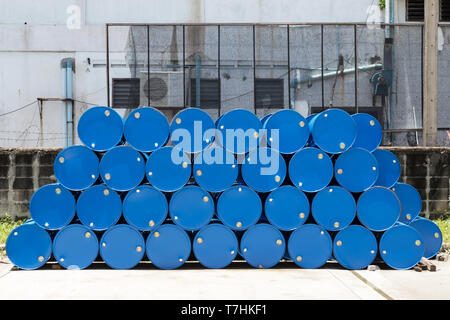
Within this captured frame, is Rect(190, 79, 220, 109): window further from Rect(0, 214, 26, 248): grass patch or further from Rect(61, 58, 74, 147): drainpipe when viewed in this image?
Rect(0, 214, 26, 248): grass patch

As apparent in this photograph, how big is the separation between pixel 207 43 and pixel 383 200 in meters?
7.36

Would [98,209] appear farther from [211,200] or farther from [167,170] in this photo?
[211,200]

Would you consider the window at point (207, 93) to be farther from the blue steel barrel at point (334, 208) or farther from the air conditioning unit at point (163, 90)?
the blue steel barrel at point (334, 208)

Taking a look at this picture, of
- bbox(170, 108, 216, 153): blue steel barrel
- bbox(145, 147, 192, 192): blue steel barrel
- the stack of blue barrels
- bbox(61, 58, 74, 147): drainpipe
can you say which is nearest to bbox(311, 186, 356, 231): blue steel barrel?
the stack of blue barrels

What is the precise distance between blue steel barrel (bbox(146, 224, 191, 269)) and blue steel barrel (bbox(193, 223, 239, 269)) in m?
0.15

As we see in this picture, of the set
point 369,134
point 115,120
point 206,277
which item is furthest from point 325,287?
point 115,120

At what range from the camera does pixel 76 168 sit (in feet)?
23.5

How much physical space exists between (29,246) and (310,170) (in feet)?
12.2

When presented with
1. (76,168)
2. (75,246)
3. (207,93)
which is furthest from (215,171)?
(207,93)

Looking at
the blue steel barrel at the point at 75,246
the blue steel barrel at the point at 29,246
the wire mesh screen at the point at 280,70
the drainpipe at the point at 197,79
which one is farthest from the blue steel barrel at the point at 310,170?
the drainpipe at the point at 197,79

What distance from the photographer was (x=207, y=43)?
13359mm

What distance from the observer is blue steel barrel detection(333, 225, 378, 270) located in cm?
719

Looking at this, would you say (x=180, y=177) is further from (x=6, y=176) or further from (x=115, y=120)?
(x=6, y=176)

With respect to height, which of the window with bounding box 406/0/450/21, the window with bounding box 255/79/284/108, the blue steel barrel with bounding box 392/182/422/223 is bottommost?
the blue steel barrel with bounding box 392/182/422/223
